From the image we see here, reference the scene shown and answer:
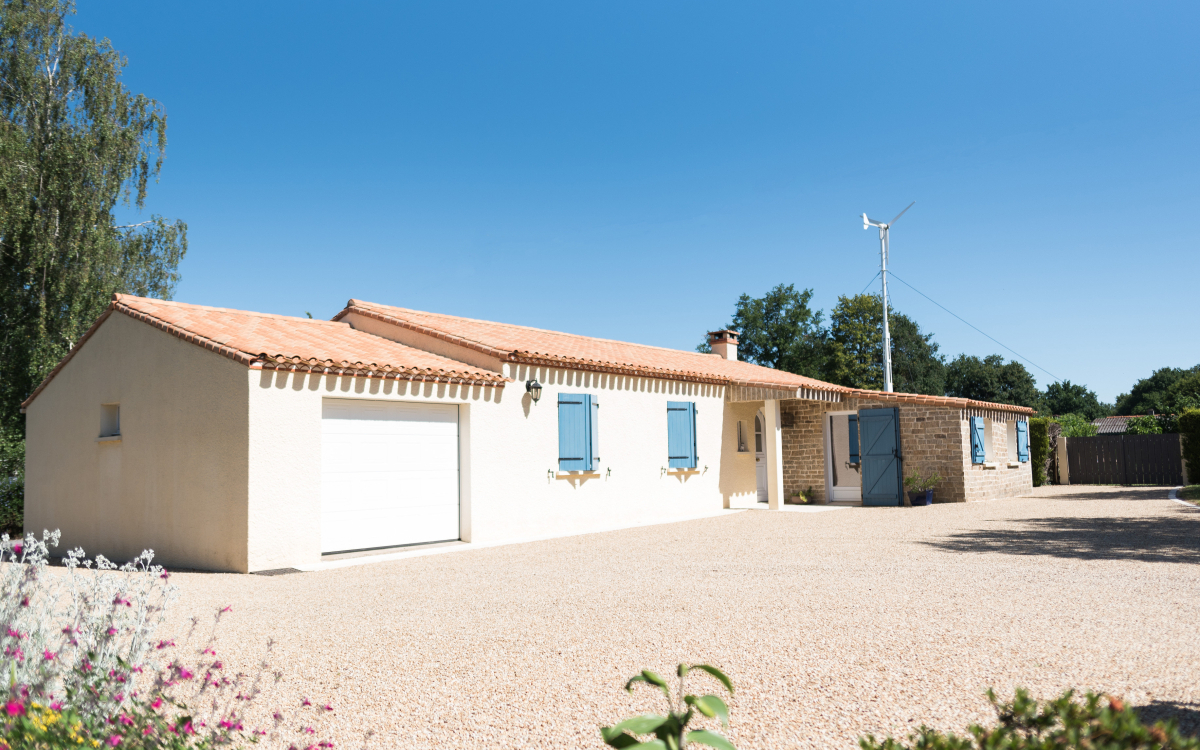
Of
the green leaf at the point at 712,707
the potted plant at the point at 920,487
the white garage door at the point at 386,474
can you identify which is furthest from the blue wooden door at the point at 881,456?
the green leaf at the point at 712,707

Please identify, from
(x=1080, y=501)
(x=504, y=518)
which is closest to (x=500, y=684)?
(x=504, y=518)

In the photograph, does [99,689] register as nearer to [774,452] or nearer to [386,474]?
[386,474]

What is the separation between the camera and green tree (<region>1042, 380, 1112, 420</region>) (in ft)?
180

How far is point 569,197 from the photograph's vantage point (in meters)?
21.7

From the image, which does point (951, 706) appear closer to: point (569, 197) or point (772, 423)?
point (772, 423)

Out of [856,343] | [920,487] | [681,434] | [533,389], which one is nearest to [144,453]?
[533,389]

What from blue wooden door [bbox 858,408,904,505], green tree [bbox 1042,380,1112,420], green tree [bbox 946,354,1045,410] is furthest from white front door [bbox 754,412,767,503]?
green tree [bbox 1042,380,1112,420]

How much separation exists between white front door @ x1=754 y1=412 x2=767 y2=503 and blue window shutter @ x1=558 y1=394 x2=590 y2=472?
19.8ft

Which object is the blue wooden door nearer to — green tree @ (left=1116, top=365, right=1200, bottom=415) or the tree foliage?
the tree foliage

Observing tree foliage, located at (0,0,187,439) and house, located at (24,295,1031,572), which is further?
tree foliage, located at (0,0,187,439)

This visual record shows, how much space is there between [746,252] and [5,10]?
20512 mm

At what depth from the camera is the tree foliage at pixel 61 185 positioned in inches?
663

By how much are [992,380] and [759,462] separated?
38329mm

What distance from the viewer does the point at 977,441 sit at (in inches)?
664
